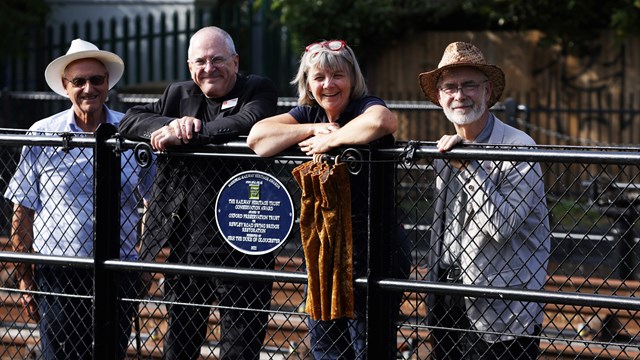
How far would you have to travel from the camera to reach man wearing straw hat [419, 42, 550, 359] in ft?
13.8

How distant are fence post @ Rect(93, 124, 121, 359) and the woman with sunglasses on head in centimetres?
67

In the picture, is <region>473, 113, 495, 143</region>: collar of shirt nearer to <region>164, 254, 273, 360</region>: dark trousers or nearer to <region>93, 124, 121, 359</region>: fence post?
<region>164, 254, 273, 360</region>: dark trousers

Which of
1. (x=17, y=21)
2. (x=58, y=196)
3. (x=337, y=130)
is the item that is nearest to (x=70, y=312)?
(x=58, y=196)

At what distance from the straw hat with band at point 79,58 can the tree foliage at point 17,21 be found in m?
9.52

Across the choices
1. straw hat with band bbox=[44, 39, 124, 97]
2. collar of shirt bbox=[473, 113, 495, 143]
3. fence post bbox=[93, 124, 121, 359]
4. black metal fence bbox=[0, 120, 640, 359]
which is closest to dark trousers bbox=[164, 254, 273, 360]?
black metal fence bbox=[0, 120, 640, 359]

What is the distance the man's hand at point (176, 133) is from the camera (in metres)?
4.61

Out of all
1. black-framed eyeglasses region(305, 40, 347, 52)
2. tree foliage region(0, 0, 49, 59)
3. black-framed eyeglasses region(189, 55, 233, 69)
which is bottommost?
black-framed eyeglasses region(189, 55, 233, 69)

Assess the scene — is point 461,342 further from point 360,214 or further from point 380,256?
point 360,214

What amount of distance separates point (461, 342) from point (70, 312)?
6.38ft

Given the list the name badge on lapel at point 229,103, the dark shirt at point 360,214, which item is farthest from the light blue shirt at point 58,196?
the dark shirt at point 360,214

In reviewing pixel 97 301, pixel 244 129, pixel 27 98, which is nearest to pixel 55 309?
pixel 97 301

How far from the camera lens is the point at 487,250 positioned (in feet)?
14.3

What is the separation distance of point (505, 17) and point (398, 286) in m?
11.1

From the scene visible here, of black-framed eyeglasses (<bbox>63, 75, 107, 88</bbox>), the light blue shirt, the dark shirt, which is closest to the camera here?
the dark shirt
